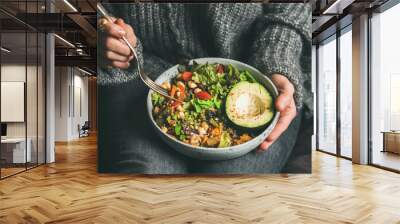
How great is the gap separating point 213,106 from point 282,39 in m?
1.65

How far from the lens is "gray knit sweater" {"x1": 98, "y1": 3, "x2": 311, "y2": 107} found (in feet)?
21.1

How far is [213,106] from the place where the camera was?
21.0 ft

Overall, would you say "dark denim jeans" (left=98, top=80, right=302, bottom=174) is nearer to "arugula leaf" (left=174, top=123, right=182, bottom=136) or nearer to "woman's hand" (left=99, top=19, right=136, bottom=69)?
"arugula leaf" (left=174, top=123, right=182, bottom=136)

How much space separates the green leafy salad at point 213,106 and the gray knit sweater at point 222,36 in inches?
11.6

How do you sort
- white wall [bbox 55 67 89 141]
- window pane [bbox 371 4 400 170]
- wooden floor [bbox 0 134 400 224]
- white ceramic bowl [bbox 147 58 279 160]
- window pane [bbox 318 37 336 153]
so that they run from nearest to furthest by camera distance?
wooden floor [bbox 0 134 400 224] → white ceramic bowl [bbox 147 58 279 160] → window pane [bbox 371 4 400 170] → window pane [bbox 318 37 336 153] → white wall [bbox 55 67 89 141]

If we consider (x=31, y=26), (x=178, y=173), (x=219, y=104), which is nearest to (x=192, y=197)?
(x=178, y=173)

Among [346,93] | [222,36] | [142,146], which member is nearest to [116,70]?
[142,146]

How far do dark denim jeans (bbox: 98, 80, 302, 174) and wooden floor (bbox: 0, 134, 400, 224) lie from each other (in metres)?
0.19

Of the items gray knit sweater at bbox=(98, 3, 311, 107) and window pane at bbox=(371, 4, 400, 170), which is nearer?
gray knit sweater at bbox=(98, 3, 311, 107)

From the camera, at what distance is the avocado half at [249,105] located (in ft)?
21.0

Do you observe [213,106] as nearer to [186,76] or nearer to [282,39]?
[186,76]

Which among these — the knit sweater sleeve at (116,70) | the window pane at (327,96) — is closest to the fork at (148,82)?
the knit sweater sleeve at (116,70)

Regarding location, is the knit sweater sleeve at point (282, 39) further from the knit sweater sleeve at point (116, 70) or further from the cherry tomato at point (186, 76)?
the knit sweater sleeve at point (116, 70)

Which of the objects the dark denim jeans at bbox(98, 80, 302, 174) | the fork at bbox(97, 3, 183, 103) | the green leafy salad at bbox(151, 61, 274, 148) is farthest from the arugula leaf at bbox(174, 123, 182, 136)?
the fork at bbox(97, 3, 183, 103)
